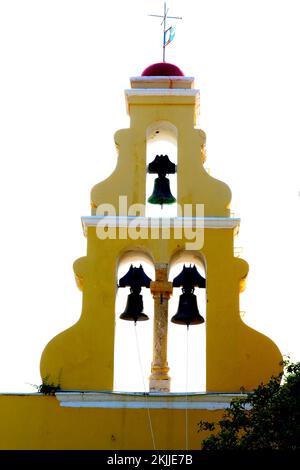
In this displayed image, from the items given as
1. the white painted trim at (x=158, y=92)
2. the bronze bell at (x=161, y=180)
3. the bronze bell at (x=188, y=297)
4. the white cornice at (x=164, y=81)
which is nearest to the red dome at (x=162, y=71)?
the white cornice at (x=164, y=81)

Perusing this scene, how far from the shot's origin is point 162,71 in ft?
47.0

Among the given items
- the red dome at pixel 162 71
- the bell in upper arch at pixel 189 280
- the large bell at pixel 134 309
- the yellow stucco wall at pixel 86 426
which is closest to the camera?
the yellow stucco wall at pixel 86 426

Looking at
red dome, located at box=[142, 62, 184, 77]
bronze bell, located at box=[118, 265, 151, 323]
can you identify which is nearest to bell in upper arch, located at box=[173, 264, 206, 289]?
bronze bell, located at box=[118, 265, 151, 323]

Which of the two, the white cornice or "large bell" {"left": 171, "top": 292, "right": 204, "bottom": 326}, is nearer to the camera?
"large bell" {"left": 171, "top": 292, "right": 204, "bottom": 326}

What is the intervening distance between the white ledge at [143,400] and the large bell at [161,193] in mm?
3113

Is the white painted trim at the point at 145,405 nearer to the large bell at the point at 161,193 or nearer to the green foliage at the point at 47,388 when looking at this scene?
the green foliage at the point at 47,388

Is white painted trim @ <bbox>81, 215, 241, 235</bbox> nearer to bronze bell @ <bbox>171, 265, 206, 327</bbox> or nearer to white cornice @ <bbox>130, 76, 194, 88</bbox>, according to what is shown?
bronze bell @ <bbox>171, 265, 206, 327</bbox>

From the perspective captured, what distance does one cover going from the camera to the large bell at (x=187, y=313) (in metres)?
12.8

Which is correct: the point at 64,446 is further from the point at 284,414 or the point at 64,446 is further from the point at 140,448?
the point at 284,414

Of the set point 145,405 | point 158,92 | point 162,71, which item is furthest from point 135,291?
point 162,71

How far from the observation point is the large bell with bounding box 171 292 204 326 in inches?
506

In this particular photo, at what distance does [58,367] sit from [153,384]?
1.32m

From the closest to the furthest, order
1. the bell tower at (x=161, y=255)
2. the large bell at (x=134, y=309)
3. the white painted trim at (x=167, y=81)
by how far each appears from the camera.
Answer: the bell tower at (x=161, y=255), the large bell at (x=134, y=309), the white painted trim at (x=167, y=81)

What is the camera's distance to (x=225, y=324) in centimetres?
1258
